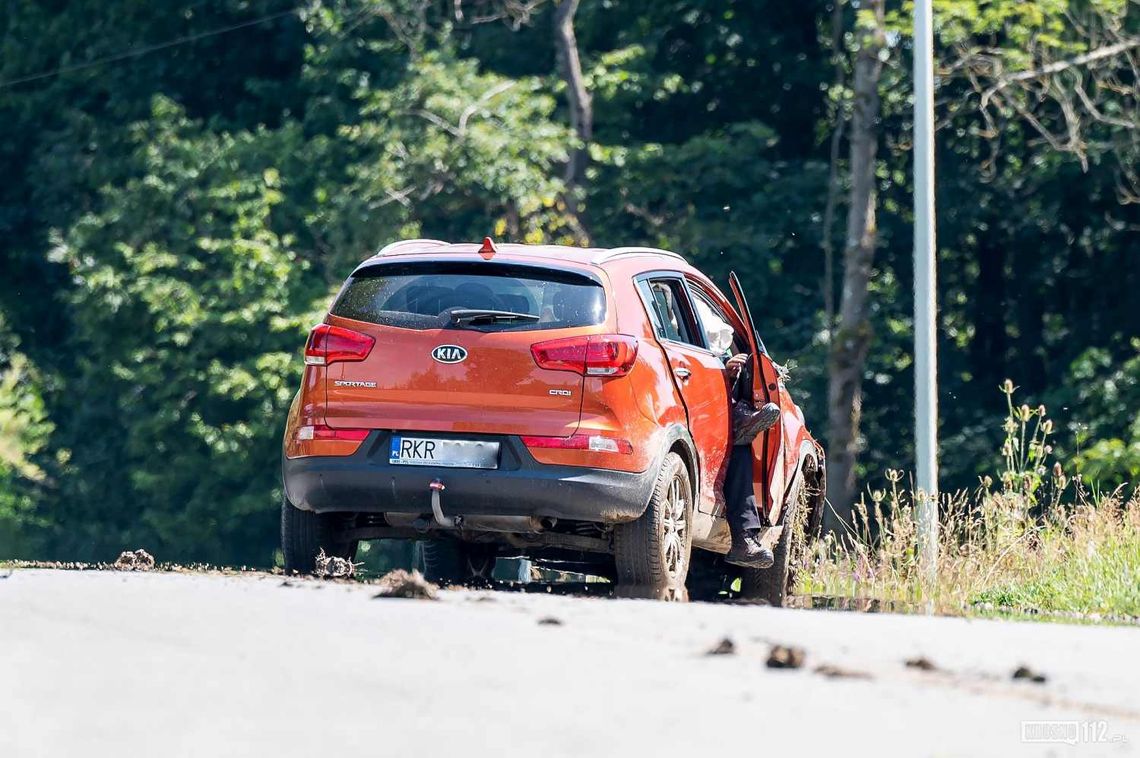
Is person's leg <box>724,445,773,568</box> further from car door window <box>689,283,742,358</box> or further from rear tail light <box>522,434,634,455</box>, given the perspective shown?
rear tail light <box>522,434,634,455</box>

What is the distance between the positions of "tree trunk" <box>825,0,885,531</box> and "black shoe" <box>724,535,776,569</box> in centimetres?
1774

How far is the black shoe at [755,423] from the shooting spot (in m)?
11.8

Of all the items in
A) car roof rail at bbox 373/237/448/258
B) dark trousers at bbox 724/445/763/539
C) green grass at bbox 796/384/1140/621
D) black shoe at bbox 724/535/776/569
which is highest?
car roof rail at bbox 373/237/448/258

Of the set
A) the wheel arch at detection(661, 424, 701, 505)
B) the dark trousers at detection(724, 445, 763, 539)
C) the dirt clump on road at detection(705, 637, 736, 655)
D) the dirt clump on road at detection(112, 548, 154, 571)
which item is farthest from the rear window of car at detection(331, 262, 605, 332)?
the dirt clump on road at detection(705, 637, 736, 655)

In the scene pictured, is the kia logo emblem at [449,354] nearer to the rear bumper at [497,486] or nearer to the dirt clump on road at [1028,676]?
the rear bumper at [497,486]

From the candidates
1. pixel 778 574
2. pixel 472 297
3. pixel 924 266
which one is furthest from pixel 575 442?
pixel 924 266

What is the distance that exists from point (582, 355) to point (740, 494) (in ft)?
6.27

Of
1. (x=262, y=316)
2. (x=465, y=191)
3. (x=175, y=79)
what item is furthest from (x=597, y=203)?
(x=175, y=79)

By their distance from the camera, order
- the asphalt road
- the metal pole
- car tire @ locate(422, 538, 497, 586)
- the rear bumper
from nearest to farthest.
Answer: the asphalt road → the rear bumper → car tire @ locate(422, 538, 497, 586) → the metal pole

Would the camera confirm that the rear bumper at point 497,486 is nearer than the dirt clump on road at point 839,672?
No

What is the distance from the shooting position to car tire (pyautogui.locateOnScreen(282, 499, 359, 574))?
36.6ft

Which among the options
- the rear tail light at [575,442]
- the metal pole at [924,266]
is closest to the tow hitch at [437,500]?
the rear tail light at [575,442]

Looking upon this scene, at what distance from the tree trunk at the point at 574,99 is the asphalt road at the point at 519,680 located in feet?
78.3

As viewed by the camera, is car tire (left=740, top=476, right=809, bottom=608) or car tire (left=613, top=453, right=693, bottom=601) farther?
car tire (left=740, top=476, right=809, bottom=608)
